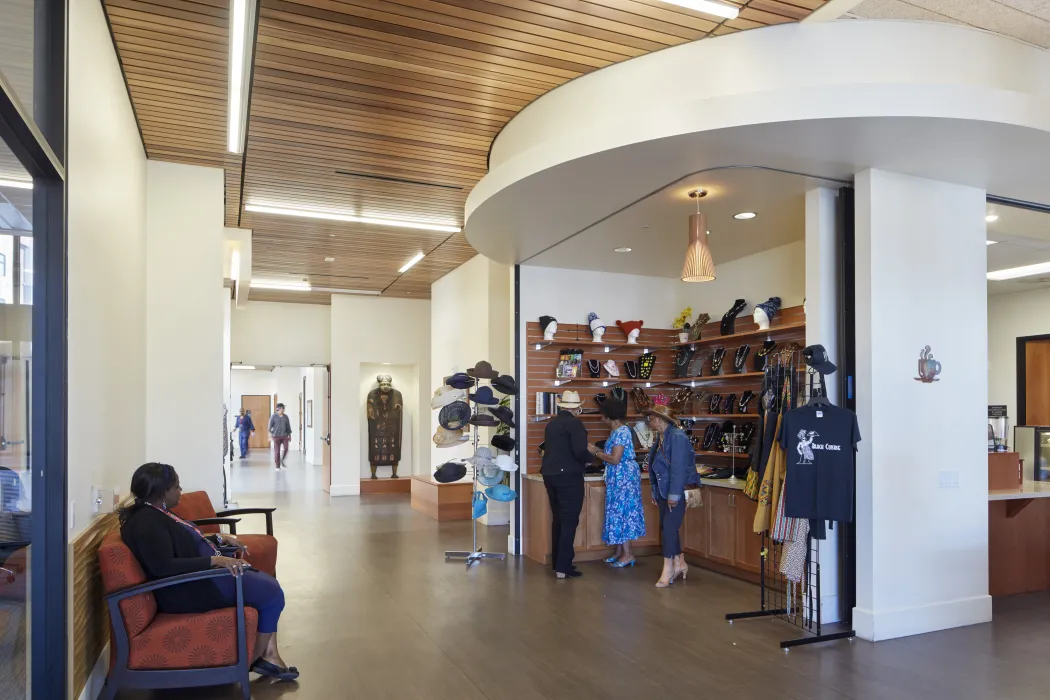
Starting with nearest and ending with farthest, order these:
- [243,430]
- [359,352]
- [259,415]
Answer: [359,352] → [243,430] → [259,415]

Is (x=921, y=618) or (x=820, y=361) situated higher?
(x=820, y=361)

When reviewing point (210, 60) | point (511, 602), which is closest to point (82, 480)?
point (210, 60)

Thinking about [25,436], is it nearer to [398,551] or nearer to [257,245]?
[398,551]

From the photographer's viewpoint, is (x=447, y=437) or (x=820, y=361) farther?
(x=447, y=437)

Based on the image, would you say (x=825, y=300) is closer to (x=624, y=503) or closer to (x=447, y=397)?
(x=624, y=503)

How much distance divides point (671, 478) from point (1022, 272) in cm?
480

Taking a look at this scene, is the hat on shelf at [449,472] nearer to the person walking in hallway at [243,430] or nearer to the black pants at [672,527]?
the black pants at [672,527]

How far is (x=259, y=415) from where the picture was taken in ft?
81.8

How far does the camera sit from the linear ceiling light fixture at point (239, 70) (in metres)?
3.73

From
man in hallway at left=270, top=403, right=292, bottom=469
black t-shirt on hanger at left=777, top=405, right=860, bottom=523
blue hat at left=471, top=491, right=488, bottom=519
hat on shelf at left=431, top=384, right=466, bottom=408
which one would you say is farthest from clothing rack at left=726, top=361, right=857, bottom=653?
man in hallway at left=270, top=403, right=292, bottom=469

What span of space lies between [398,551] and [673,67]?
5.33m

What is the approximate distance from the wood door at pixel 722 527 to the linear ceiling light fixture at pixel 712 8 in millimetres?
3952

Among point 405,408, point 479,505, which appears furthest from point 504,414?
point 405,408

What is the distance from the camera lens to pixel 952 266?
4.99 m
